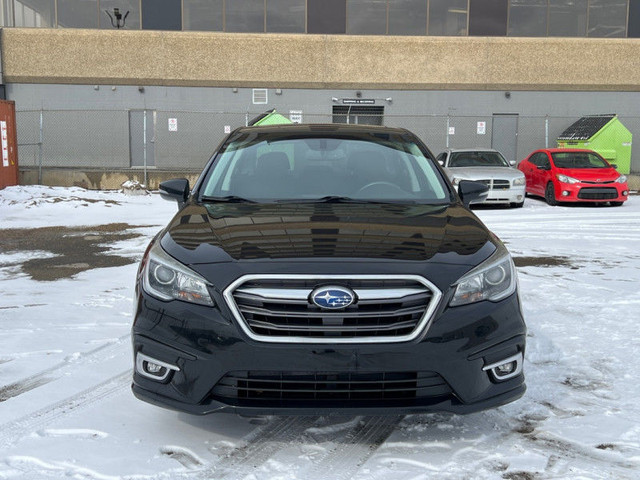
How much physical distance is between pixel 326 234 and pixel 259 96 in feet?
74.3

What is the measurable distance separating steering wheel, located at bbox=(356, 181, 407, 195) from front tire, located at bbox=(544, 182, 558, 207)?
43.2 ft

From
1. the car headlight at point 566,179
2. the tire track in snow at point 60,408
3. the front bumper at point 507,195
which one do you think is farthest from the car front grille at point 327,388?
the car headlight at point 566,179

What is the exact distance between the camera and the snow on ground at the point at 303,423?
10.2 ft

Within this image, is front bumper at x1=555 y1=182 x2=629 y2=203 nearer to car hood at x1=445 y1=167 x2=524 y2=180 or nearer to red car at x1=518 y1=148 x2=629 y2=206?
red car at x1=518 y1=148 x2=629 y2=206

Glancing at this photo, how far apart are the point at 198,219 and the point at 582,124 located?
73.8 feet

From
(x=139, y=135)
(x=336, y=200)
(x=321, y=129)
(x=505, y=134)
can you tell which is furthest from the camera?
(x=505, y=134)

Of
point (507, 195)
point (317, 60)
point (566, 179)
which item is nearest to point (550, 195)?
point (566, 179)

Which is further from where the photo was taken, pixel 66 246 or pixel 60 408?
pixel 66 246

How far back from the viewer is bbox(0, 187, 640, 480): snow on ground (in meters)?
3.11

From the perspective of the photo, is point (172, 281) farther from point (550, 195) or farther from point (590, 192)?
A: point (550, 195)

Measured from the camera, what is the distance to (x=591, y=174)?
16.3 m

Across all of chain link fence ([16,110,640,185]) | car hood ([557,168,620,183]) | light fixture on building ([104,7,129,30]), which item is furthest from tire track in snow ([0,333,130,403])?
light fixture on building ([104,7,129,30])

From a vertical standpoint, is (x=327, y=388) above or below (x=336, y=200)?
below

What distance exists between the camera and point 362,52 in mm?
25344
